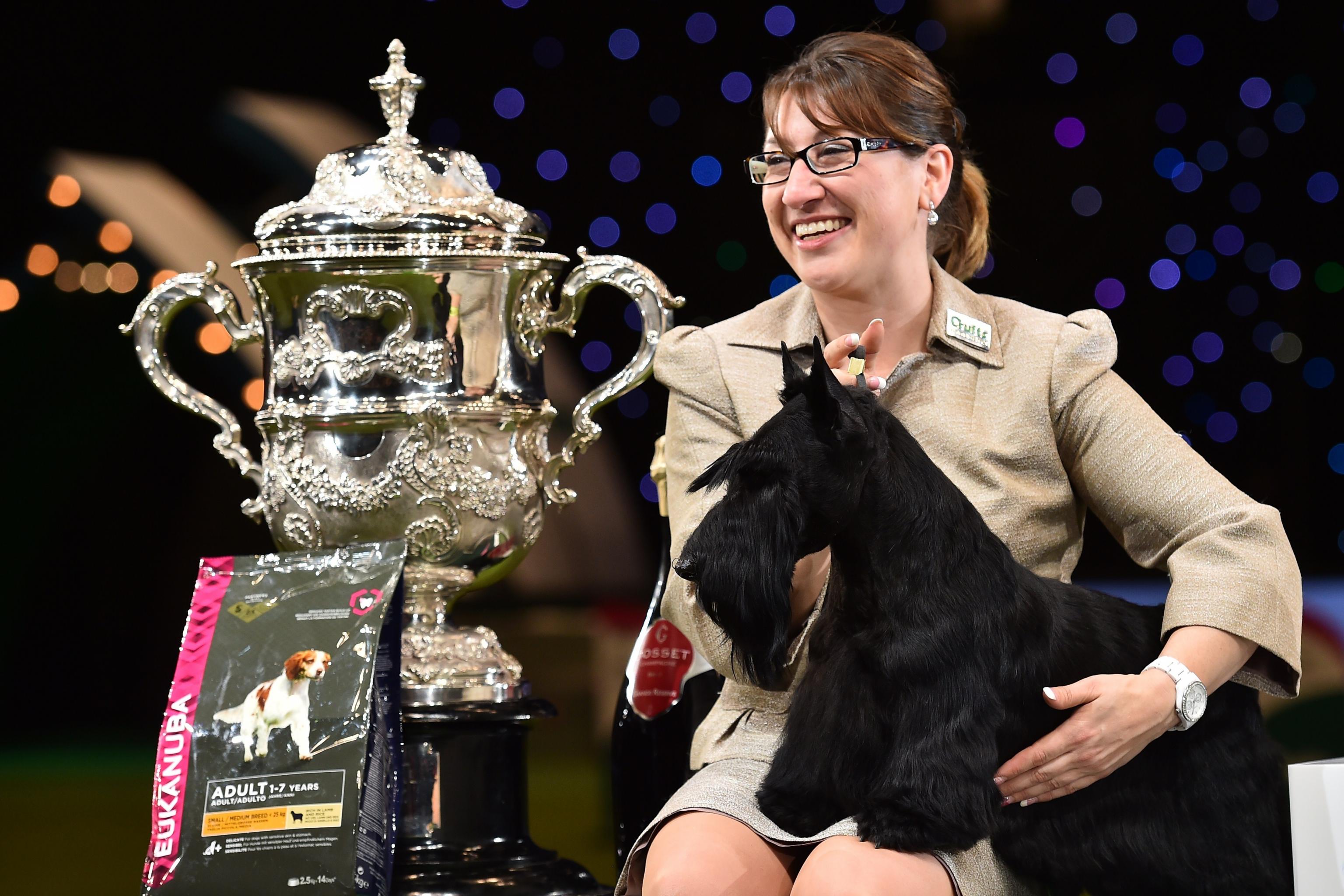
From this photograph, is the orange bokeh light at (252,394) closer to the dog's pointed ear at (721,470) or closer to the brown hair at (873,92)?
the brown hair at (873,92)

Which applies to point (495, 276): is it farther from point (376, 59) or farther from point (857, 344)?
point (376, 59)

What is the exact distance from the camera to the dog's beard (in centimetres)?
121

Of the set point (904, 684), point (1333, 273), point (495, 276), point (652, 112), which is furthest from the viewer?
point (652, 112)

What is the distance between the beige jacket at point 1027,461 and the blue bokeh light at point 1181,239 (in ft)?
5.49

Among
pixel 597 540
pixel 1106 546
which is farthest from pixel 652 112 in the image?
pixel 1106 546

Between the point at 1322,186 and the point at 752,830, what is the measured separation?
2.39 m

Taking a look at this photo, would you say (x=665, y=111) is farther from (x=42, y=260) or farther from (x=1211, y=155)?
(x=42, y=260)

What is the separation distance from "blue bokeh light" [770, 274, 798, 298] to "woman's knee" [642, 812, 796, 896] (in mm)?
2021

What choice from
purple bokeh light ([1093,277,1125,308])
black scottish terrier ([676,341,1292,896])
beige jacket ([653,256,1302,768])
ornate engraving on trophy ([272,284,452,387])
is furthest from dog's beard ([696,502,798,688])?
purple bokeh light ([1093,277,1125,308])

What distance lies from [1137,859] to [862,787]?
0.27 meters

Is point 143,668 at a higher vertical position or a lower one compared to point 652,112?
lower

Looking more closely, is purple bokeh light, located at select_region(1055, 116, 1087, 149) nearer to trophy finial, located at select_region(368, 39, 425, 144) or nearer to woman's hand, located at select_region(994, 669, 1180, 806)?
trophy finial, located at select_region(368, 39, 425, 144)

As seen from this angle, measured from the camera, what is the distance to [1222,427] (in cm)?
313

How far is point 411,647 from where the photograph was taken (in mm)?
1898
